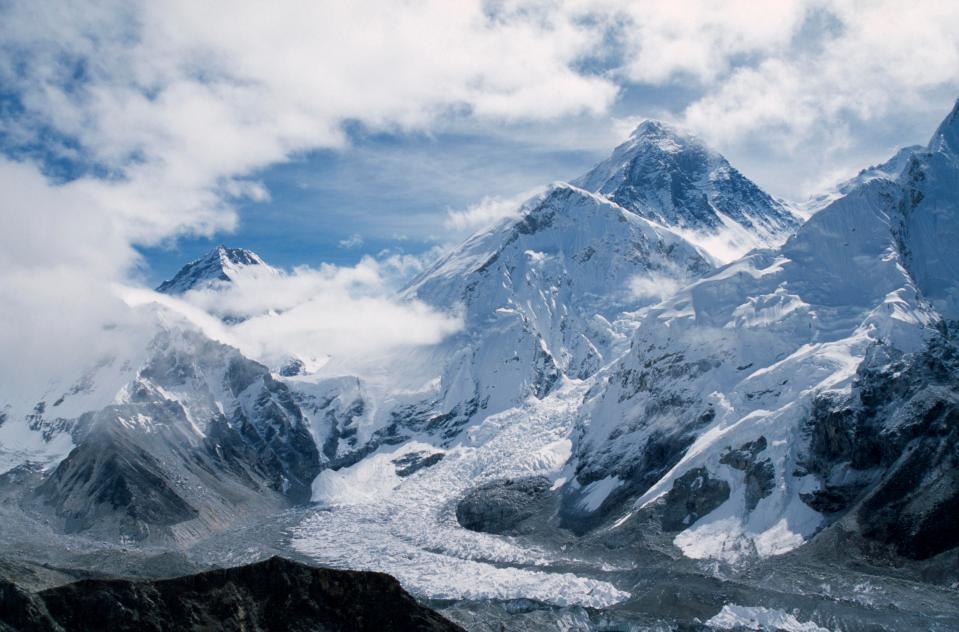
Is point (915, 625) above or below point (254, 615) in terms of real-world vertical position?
below

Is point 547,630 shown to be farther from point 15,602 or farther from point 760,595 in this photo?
point 15,602

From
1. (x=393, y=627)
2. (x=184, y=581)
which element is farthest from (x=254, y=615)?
(x=393, y=627)

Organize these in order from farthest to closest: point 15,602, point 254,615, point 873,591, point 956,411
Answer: point 956,411 < point 873,591 < point 254,615 < point 15,602

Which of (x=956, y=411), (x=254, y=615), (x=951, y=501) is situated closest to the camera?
(x=254, y=615)

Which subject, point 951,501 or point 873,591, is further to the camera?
point 951,501

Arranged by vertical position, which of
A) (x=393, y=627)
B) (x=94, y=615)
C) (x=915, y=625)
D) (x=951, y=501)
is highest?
(x=94, y=615)

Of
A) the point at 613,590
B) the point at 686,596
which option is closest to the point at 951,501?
the point at 686,596

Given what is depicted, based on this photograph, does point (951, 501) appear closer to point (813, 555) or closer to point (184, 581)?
point (813, 555)
